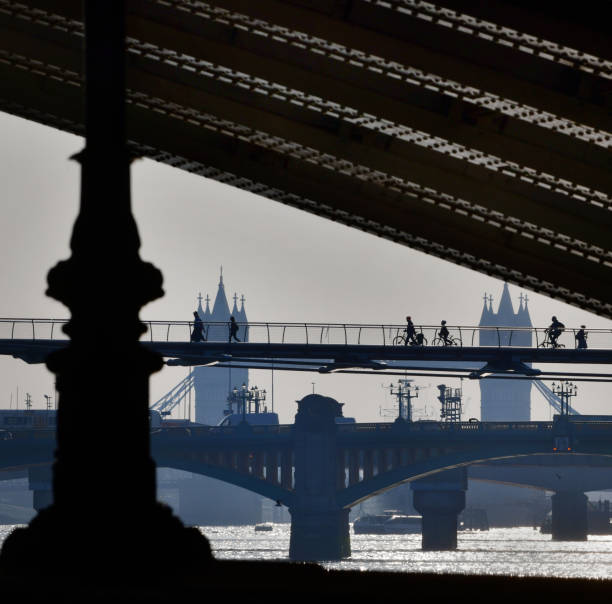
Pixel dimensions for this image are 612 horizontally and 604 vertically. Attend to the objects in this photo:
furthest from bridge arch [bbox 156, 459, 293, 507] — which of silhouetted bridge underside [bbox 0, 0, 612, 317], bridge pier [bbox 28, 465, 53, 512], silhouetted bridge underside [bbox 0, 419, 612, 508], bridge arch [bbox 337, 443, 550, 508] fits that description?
silhouetted bridge underside [bbox 0, 0, 612, 317]

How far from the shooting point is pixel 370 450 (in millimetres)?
113938

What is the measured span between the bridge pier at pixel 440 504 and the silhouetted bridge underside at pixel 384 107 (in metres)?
95.8

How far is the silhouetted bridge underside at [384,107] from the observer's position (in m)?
19.0

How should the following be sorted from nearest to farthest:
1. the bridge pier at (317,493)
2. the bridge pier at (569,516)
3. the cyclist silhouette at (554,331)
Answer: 1. the cyclist silhouette at (554,331)
2. the bridge pier at (317,493)
3. the bridge pier at (569,516)

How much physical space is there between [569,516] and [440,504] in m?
30.2

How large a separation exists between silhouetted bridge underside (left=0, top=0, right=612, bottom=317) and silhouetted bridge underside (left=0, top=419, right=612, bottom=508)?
79.8 meters

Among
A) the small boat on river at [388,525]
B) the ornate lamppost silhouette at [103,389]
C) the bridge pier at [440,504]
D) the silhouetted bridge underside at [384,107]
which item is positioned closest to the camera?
the ornate lamppost silhouette at [103,389]

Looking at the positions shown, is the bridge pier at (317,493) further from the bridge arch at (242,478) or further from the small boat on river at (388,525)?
the small boat on river at (388,525)

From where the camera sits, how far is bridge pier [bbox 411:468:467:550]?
411 ft

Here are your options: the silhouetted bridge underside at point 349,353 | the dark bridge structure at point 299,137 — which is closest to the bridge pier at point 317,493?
the silhouetted bridge underside at point 349,353

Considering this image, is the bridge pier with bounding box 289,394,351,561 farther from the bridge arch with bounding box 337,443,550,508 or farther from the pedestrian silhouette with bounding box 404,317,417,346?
the pedestrian silhouette with bounding box 404,317,417,346

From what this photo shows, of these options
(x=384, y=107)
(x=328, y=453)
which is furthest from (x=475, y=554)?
(x=384, y=107)

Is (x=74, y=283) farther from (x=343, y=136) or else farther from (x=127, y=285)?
(x=343, y=136)

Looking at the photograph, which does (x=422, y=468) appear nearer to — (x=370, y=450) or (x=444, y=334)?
(x=370, y=450)
